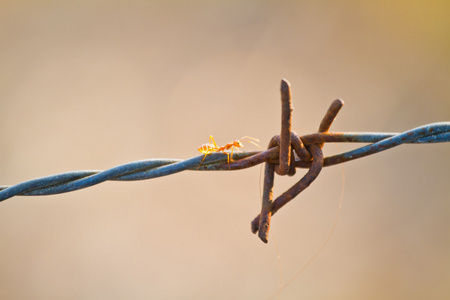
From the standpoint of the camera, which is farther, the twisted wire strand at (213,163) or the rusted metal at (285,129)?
the twisted wire strand at (213,163)

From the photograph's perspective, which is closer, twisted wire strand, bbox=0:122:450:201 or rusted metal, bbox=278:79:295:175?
rusted metal, bbox=278:79:295:175

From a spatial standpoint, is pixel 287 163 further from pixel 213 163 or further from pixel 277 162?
pixel 213 163

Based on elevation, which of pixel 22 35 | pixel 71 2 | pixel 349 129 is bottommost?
pixel 349 129

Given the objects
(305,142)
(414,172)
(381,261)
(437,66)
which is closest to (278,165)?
(305,142)

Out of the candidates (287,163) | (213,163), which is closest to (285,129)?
(287,163)

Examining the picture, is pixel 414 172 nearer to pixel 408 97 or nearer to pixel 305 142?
pixel 408 97
